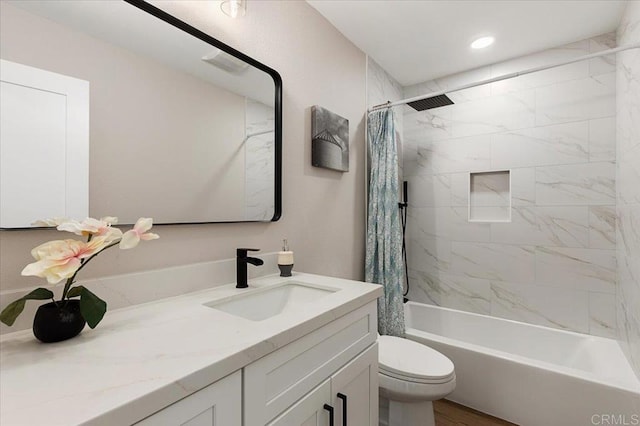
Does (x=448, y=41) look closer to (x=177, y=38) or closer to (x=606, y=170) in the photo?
(x=606, y=170)

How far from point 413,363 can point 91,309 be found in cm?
147

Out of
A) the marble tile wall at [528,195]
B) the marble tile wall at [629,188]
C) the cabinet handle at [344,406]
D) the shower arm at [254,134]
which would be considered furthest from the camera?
the marble tile wall at [528,195]

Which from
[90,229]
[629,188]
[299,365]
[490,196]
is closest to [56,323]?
[90,229]

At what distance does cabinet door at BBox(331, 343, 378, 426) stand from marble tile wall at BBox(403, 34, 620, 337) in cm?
173

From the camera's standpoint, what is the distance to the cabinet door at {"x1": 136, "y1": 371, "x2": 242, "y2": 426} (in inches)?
21.4

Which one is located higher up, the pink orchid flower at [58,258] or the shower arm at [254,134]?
the shower arm at [254,134]

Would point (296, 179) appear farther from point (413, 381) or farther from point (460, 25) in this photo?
point (460, 25)

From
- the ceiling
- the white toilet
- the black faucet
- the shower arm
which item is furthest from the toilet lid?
the ceiling

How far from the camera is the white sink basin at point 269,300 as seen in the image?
1.16 meters

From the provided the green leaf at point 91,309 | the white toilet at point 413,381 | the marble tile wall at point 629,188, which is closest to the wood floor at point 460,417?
the white toilet at point 413,381

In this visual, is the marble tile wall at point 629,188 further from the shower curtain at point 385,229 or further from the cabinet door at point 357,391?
the cabinet door at point 357,391

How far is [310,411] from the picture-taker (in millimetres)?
876

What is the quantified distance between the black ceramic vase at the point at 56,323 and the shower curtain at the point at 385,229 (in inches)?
69.7

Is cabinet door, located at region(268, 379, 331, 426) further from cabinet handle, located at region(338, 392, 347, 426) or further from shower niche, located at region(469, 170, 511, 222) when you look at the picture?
shower niche, located at region(469, 170, 511, 222)
